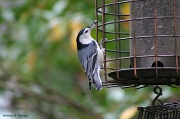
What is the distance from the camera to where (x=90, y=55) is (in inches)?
239

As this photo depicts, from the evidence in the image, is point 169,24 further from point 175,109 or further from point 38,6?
point 38,6

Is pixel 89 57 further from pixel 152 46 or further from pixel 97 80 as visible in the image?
pixel 152 46

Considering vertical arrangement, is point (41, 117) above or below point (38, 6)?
below

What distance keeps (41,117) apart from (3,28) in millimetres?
1417

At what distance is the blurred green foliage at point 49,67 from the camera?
22.2 feet

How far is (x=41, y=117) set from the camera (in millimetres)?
8023

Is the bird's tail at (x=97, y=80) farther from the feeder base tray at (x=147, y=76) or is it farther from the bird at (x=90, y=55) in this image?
the feeder base tray at (x=147, y=76)

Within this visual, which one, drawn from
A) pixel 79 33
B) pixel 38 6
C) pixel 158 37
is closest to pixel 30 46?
pixel 38 6

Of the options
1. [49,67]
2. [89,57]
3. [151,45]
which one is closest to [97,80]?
[89,57]

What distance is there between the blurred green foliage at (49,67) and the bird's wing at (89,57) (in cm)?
61

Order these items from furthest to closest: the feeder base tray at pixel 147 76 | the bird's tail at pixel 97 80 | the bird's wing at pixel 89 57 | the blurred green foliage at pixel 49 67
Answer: the blurred green foliage at pixel 49 67 → the bird's wing at pixel 89 57 → the bird's tail at pixel 97 80 → the feeder base tray at pixel 147 76

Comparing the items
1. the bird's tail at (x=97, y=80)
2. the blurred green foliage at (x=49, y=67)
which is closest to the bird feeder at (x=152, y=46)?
the bird's tail at (x=97, y=80)

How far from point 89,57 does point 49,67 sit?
69.9 inches

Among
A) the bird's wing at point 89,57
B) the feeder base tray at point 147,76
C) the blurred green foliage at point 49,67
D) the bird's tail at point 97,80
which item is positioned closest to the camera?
the feeder base tray at point 147,76
